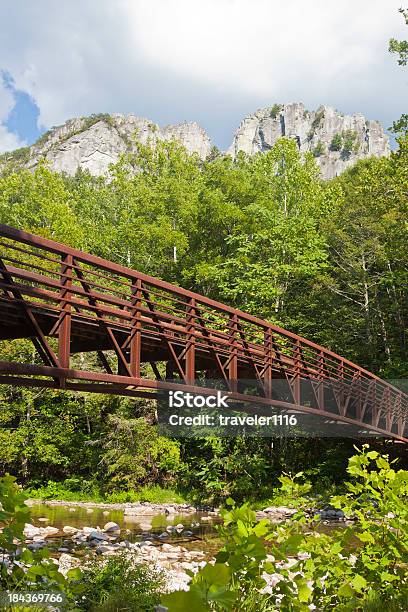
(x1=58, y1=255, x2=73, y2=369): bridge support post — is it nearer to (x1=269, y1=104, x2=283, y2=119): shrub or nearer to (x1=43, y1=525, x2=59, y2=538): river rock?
(x1=43, y1=525, x2=59, y2=538): river rock

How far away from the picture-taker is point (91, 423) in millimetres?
→ 23688

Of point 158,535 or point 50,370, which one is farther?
point 158,535

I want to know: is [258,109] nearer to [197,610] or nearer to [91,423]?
[91,423]

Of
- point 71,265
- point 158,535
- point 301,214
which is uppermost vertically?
point 301,214

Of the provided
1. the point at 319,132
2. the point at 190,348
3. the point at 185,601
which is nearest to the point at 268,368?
the point at 190,348

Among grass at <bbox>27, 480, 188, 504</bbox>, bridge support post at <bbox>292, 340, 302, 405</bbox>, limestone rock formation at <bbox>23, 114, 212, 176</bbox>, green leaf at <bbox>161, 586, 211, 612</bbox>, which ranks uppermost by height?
limestone rock formation at <bbox>23, 114, 212, 176</bbox>

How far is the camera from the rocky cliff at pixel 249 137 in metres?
103

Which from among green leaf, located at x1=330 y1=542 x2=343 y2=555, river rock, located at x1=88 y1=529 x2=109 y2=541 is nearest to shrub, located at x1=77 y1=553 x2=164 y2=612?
green leaf, located at x1=330 y1=542 x2=343 y2=555

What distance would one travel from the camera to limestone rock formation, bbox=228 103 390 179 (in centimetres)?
10250

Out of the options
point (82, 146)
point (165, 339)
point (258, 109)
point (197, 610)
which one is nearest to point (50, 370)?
point (165, 339)

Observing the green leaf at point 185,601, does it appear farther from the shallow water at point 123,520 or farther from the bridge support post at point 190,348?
the shallow water at point 123,520

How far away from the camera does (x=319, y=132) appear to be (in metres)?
120

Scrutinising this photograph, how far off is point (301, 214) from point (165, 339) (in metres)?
19.5

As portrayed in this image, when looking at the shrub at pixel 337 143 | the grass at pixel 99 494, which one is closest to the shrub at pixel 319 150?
the shrub at pixel 337 143
